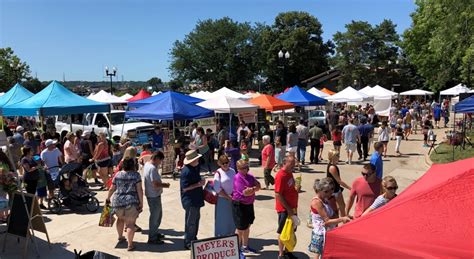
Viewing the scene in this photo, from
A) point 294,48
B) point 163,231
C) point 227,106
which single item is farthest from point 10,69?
point 163,231

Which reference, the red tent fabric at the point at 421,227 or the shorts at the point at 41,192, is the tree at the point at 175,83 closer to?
the shorts at the point at 41,192

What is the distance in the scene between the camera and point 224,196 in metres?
6.79

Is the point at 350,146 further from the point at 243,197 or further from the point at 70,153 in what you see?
the point at 243,197

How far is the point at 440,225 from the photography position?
2.85m

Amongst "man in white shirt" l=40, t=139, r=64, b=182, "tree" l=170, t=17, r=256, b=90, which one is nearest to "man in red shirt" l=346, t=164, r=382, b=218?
"man in white shirt" l=40, t=139, r=64, b=182

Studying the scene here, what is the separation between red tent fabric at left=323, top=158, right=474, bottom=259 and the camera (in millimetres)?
2771

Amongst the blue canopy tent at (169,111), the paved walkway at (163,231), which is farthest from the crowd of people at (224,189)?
the blue canopy tent at (169,111)

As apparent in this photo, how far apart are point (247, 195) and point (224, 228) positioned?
824mm

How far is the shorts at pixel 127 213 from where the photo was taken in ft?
22.5

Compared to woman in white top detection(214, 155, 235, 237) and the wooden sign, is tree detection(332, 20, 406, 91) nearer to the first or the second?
woman in white top detection(214, 155, 235, 237)

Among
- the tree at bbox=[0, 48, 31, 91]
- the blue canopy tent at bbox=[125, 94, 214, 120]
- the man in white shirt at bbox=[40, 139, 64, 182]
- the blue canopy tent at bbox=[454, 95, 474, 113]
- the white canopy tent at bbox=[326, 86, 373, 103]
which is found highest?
the tree at bbox=[0, 48, 31, 91]

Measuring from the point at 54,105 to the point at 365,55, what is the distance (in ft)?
149

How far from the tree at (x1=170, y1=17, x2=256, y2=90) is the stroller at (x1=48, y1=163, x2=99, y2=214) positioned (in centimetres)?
5590

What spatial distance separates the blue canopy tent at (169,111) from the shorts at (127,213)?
694 cm
